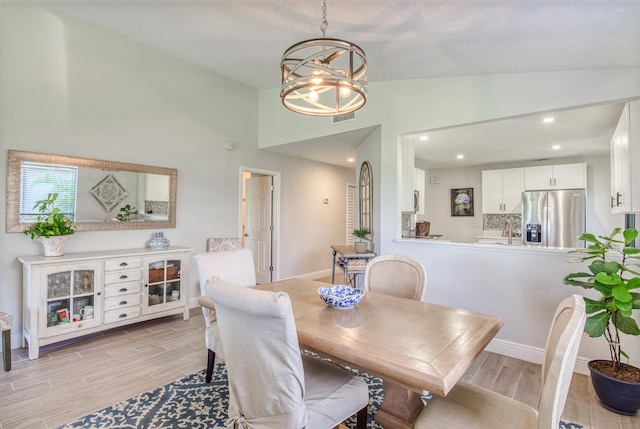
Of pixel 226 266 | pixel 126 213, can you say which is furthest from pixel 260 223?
pixel 226 266

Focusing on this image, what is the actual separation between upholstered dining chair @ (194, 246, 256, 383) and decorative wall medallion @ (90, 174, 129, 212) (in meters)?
1.98

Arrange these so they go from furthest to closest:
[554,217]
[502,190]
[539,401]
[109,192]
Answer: [502,190], [554,217], [109,192], [539,401]

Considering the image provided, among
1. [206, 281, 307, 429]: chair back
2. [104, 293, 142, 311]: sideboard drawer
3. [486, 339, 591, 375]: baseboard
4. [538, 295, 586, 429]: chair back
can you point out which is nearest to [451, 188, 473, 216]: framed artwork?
[486, 339, 591, 375]: baseboard

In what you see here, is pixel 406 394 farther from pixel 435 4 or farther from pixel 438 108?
pixel 438 108

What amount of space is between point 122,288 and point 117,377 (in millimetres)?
1037

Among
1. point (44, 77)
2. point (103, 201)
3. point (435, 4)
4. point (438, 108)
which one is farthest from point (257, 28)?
point (103, 201)

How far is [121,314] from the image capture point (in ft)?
10.6

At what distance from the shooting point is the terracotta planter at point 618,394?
1.97 m

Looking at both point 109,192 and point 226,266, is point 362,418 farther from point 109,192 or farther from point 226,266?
point 109,192

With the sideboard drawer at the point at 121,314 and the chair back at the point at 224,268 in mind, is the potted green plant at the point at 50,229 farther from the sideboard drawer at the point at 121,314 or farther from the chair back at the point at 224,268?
the chair back at the point at 224,268

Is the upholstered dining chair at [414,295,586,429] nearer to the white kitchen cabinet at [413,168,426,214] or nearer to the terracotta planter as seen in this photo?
the terracotta planter

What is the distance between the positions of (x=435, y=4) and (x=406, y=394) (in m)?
2.34

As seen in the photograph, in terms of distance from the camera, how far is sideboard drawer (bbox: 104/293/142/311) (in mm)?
3137

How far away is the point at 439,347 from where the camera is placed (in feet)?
4.23
